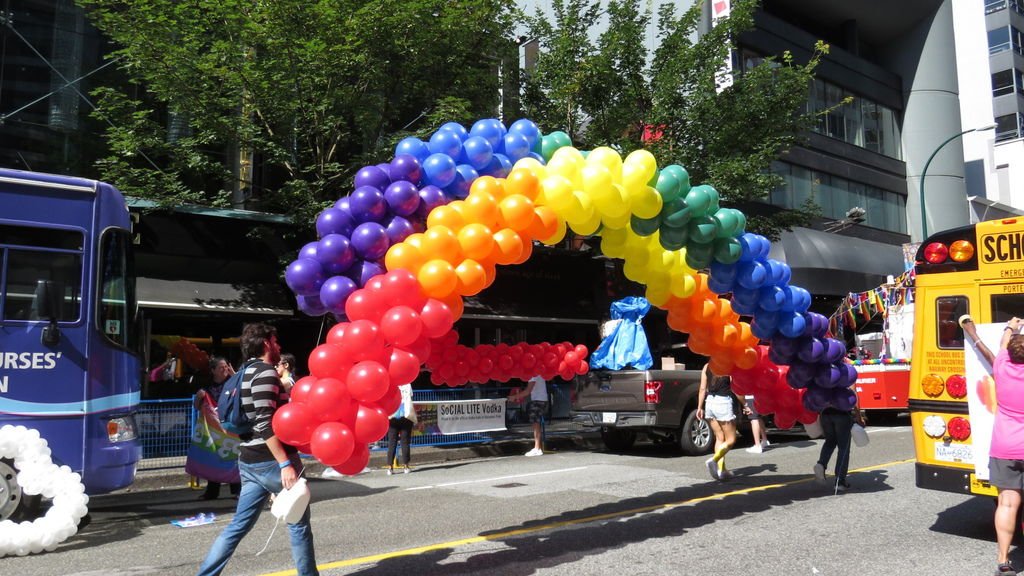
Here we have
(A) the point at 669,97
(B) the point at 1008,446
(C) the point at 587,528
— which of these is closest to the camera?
(B) the point at 1008,446

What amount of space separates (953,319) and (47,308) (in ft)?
26.3

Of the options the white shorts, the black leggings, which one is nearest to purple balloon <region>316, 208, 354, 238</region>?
the black leggings

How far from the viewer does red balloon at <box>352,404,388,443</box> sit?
4949mm

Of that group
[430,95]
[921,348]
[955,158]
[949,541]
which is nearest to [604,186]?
[921,348]

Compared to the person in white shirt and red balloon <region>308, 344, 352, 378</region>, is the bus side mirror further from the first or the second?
the person in white shirt

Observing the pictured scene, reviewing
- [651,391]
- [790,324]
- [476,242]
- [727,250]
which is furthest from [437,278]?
[651,391]

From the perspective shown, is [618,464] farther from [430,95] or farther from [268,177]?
[268,177]

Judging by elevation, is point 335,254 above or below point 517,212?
below

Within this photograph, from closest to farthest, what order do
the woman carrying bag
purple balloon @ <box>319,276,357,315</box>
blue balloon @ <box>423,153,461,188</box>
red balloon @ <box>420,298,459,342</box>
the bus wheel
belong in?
red balloon @ <box>420,298,459,342</box>, purple balloon @ <box>319,276,357,315</box>, blue balloon @ <box>423,153,461,188</box>, the bus wheel, the woman carrying bag

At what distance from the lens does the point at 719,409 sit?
398 inches

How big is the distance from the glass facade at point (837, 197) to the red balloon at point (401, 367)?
22.5 m

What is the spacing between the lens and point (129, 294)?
8.29 m

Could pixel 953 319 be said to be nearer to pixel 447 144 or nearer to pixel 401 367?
pixel 447 144

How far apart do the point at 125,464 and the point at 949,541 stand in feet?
25.0
